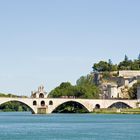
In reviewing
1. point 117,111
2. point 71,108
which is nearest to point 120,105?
point 117,111

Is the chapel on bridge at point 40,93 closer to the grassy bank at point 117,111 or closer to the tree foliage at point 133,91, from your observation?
the grassy bank at point 117,111

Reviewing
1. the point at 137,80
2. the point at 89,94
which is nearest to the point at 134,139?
the point at 89,94

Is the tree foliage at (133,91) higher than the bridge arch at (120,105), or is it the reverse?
the tree foliage at (133,91)

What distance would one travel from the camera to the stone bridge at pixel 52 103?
510 ft

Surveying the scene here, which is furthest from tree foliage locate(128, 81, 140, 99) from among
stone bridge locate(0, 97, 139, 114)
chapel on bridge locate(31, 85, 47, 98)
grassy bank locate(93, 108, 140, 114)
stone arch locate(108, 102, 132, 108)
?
chapel on bridge locate(31, 85, 47, 98)

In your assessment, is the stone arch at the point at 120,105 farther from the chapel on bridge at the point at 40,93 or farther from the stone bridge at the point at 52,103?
the chapel on bridge at the point at 40,93

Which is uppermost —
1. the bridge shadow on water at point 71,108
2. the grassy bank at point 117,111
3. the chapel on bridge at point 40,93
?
the chapel on bridge at point 40,93

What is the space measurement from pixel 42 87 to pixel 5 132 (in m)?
76.1

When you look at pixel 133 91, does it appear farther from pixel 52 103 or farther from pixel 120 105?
pixel 52 103

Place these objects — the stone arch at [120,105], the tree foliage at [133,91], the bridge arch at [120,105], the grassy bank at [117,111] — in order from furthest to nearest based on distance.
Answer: the tree foliage at [133,91] < the stone arch at [120,105] < the bridge arch at [120,105] < the grassy bank at [117,111]

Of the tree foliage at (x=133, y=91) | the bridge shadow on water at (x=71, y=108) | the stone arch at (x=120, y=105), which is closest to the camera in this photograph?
the bridge shadow on water at (x=71, y=108)

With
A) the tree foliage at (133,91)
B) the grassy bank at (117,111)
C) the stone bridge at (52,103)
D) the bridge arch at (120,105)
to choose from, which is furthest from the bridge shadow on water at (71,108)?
the tree foliage at (133,91)

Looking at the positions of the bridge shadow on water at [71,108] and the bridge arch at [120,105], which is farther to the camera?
the bridge arch at [120,105]

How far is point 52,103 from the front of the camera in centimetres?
15950
